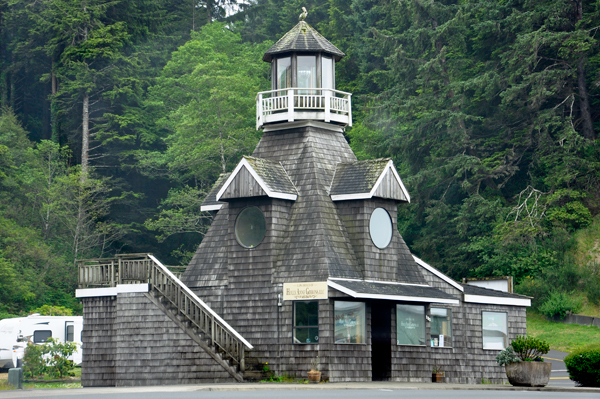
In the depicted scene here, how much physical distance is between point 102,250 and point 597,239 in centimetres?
2993

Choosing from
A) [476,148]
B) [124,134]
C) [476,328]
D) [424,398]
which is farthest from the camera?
[124,134]

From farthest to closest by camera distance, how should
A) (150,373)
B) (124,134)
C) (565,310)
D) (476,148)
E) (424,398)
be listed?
(124,134) → (476,148) → (565,310) → (150,373) → (424,398)

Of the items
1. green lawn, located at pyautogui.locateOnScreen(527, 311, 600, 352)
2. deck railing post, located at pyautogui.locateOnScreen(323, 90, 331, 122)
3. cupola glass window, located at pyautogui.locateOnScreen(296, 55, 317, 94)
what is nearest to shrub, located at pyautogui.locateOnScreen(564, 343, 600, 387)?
deck railing post, located at pyautogui.locateOnScreen(323, 90, 331, 122)

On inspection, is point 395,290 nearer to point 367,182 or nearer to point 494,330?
point 367,182

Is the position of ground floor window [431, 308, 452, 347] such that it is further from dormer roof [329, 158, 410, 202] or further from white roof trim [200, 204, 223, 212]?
white roof trim [200, 204, 223, 212]

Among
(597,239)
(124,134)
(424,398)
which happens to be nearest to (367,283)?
(424,398)

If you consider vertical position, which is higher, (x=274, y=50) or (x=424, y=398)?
(x=274, y=50)

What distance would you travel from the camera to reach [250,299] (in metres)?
28.3

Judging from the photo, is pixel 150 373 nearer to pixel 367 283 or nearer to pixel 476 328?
pixel 367 283

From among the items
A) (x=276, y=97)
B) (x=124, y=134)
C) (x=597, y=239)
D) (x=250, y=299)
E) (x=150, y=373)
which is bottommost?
(x=150, y=373)

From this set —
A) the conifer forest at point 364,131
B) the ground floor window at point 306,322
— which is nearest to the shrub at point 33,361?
the ground floor window at point 306,322

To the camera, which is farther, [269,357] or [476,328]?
[476,328]

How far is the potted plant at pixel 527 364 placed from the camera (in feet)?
79.7

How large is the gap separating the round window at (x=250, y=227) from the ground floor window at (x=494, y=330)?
29.0 feet
